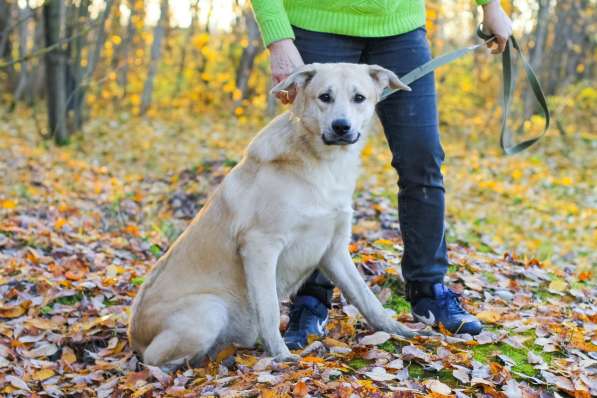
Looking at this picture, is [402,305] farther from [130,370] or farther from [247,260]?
[130,370]

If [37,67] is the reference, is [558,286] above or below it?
below

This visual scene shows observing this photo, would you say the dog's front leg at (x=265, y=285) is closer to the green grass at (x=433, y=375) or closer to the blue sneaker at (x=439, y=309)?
the green grass at (x=433, y=375)

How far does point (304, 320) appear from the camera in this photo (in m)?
3.89

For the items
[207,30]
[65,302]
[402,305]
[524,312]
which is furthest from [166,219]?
[207,30]

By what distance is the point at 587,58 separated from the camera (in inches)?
649

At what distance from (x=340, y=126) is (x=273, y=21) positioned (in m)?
0.64

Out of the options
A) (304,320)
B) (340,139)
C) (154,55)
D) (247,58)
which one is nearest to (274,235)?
(340,139)

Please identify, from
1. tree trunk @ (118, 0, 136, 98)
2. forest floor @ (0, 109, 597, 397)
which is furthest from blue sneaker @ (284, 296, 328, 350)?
tree trunk @ (118, 0, 136, 98)

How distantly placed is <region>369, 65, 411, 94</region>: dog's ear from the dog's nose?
1.18ft

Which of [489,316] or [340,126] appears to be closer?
[340,126]

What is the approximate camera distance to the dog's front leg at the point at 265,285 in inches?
136

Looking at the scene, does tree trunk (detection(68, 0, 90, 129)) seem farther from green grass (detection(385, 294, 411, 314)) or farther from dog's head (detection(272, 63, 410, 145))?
dog's head (detection(272, 63, 410, 145))

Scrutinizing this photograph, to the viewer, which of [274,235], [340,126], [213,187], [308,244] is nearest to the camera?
[340,126]

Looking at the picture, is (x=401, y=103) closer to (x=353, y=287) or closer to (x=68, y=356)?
(x=353, y=287)
